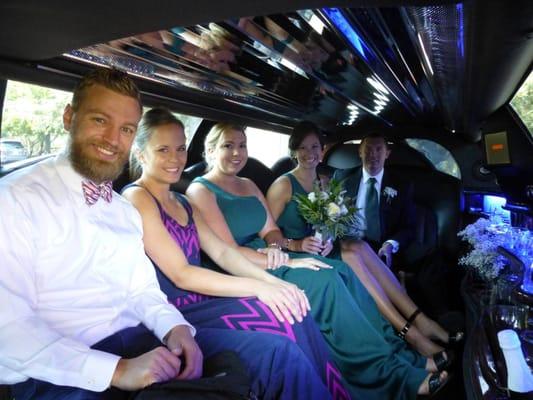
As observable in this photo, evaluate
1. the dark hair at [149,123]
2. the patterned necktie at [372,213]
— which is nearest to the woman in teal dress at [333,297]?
the dark hair at [149,123]

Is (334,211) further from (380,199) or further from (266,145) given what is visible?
(266,145)

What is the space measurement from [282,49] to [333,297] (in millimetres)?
1349

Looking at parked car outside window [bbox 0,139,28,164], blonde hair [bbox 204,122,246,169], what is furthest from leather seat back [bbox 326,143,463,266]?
parked car outside window [bbox 0,139,28,164]

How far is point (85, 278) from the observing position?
1.51 meters

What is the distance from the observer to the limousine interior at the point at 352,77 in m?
1.26

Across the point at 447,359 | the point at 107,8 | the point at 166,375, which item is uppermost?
the point at 107,8

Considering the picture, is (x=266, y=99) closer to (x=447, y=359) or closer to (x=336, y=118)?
(x=336, y=118)

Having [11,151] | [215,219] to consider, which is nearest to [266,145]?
[215,219]

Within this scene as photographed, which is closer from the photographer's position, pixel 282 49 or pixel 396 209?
pixel 282 49

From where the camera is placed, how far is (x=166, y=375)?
1335 millimetres

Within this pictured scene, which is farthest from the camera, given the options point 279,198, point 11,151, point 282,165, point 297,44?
point 282,165

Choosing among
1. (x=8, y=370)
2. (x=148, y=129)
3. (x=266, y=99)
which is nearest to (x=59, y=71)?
(x=148, y=129)

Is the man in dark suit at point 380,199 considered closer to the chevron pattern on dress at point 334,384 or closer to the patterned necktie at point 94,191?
the chevron pattern on dress at point 334,384

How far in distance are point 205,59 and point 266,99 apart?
115 centimetres
